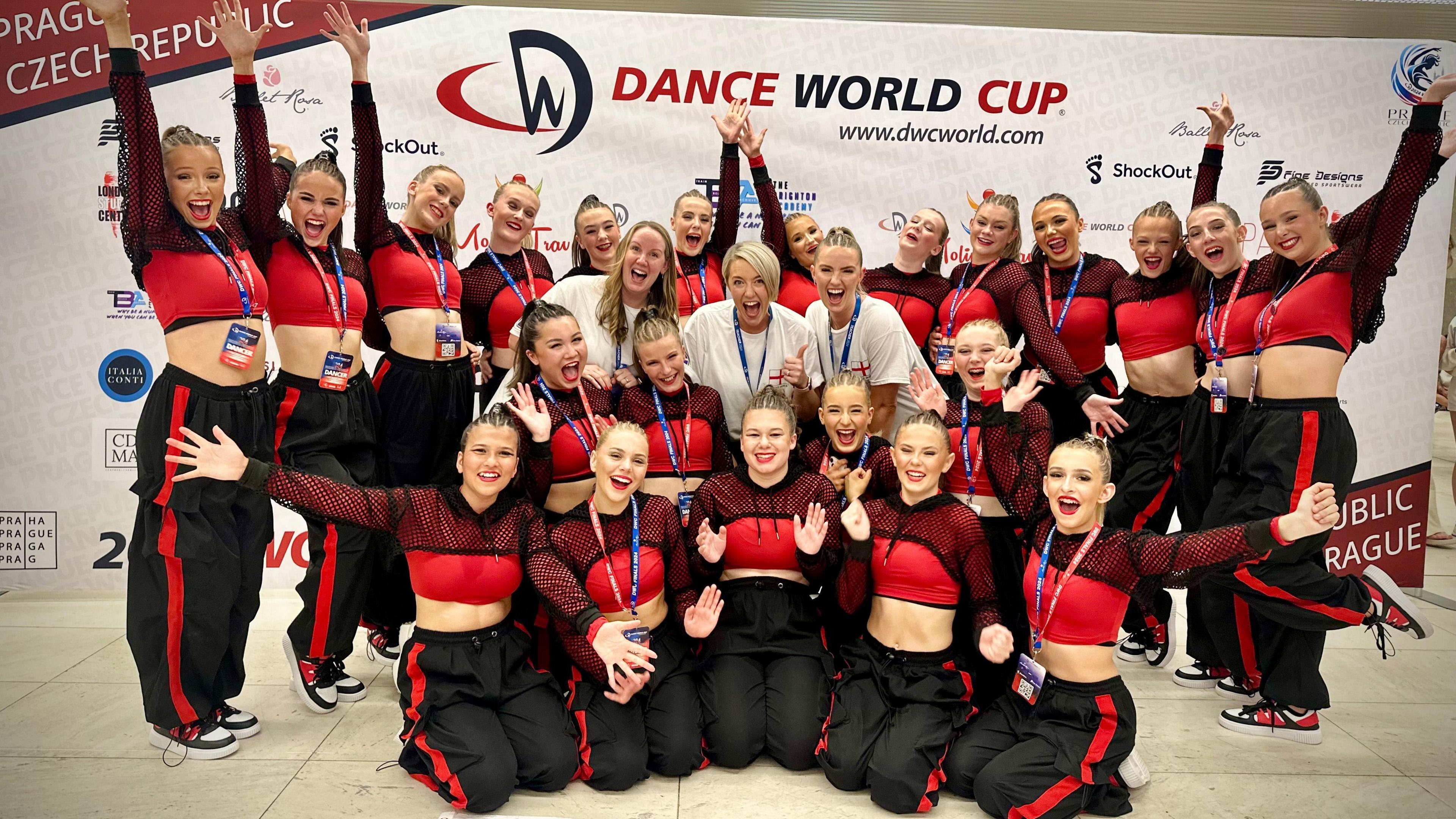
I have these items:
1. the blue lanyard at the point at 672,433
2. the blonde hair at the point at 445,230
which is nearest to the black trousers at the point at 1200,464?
the blue lanyard at the point at 672,433

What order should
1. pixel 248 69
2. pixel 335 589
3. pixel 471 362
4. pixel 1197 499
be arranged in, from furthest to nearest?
pixel 471 362 → pixel 1197 499 → pixel 335 589 → pixel 248 69

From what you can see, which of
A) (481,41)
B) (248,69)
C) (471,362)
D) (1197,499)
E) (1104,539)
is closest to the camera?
(1104,539)

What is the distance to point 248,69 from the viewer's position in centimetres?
321

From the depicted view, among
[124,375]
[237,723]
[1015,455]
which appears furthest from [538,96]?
[237,723]

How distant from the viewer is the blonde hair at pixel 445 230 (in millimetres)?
3861

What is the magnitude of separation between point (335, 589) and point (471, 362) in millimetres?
1038

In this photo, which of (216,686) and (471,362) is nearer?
(216,686)

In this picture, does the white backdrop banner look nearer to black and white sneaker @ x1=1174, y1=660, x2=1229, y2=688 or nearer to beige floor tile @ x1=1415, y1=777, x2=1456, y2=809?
black and white sneaker @ x1=1174, y1=660, x2=1229, y2=688

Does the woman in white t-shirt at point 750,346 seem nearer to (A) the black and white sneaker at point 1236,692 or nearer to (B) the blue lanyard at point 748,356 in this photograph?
(B) the blue lanyard at point 748,356

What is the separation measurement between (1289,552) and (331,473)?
3205mm

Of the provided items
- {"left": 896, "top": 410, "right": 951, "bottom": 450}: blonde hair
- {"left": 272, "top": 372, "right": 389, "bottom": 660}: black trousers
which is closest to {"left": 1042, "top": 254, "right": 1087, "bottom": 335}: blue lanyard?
{"left": 896, "top": 410, "right": 951, "bottom": 450}: blonde hair

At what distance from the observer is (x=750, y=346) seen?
373 centimetres

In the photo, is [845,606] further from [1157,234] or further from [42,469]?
[42,469]

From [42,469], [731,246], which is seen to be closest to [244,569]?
[731,246]
